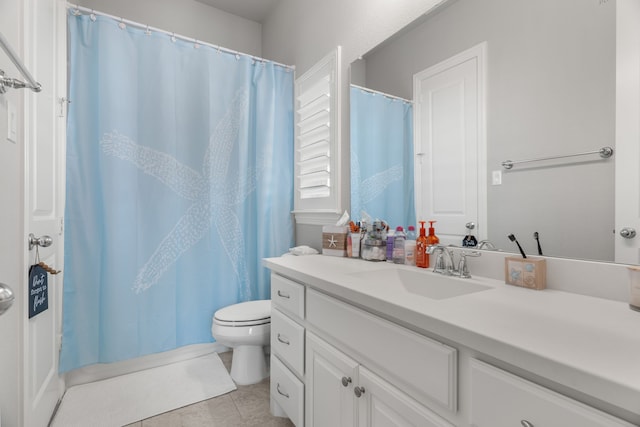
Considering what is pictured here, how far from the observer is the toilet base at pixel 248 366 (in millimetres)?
1882

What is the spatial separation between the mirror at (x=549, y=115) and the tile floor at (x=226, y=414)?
4.66 ft

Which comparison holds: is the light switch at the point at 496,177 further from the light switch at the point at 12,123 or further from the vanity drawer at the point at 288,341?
the light switch at the point at 12,123

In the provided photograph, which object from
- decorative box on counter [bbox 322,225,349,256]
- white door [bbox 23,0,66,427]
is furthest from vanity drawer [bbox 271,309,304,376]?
white door [bbox 23,0,66,427]

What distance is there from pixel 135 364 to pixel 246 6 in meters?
2.93

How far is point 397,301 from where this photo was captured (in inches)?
31.1

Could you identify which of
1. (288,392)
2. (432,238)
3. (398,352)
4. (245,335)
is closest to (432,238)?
(432,238)

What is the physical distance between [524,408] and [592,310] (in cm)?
37

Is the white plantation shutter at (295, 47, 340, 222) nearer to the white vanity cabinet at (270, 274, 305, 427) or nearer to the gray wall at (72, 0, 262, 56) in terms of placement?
the white vanity cabinet at (270, 274, 305, 427)

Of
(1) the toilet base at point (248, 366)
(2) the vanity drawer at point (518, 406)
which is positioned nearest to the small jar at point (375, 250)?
(2) the vanity drawer at point (518, 406)

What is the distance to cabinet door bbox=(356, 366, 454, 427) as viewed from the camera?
0.71 meters

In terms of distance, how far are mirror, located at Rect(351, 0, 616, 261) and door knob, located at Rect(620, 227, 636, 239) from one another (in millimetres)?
23

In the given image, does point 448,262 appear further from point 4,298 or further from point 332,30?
point 332,30

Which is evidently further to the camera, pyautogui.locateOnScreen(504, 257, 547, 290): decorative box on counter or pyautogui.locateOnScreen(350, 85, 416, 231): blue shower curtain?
pyautogui.locateOnScreen(350, 85, 416, 231): blue shower curtain

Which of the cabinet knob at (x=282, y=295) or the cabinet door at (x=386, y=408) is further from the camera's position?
the cabinet knob at (x=282, y=295)
